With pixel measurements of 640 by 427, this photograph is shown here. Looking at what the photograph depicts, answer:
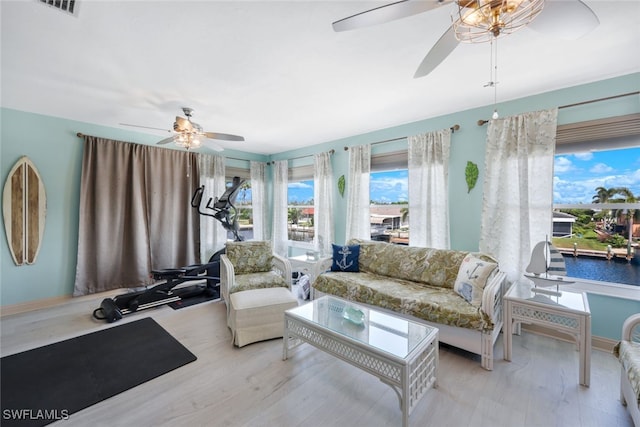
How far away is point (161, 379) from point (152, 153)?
3460mm

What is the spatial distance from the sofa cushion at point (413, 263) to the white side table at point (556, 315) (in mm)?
578

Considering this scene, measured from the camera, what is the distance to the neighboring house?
2697 mm

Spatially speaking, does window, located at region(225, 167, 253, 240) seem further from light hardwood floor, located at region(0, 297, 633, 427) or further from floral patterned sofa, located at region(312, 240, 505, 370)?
light hardwood floor, located at region(0, 297, 633, 427)

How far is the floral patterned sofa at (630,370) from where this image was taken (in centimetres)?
139

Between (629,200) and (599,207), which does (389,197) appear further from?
(629,200)

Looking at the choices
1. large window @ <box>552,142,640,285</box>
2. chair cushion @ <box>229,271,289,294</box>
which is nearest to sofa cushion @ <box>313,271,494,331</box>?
chair cushion @ <box>229,271,289,294</box>

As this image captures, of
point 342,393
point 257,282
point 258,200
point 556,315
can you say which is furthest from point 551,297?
point 258,200

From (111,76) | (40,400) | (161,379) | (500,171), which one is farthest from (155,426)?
(500,171)

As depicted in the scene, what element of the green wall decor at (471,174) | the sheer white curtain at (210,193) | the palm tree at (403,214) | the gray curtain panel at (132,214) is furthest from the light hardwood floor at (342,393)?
the sheer white curtain at (210,193)

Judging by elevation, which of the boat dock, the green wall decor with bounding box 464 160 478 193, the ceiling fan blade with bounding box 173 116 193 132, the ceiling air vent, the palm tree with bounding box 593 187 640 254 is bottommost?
the boat dock

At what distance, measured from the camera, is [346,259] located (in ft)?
11.1

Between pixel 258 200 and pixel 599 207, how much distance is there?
198 inches

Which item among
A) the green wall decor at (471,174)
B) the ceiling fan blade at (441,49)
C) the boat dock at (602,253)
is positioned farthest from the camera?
the green wall decor at (471,174)

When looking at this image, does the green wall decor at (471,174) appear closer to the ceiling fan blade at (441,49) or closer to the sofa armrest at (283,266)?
the ceiling fan blade at (441,49)
